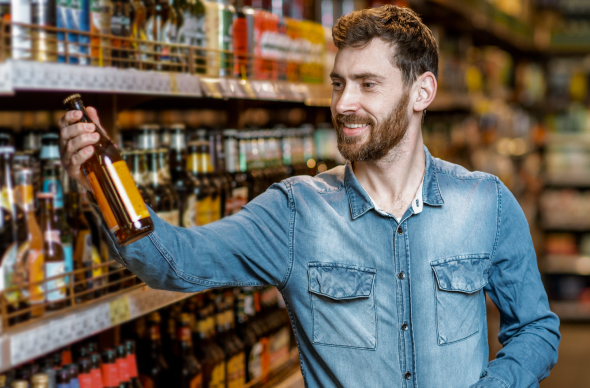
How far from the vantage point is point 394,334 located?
1.38 metres

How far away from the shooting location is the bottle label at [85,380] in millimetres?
1463

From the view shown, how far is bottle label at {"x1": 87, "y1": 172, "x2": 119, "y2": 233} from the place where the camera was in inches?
44.7

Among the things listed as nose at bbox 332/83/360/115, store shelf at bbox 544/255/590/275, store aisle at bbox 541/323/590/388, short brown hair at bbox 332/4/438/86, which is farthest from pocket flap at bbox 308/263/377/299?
store shelf at bbox 544/255/590/275

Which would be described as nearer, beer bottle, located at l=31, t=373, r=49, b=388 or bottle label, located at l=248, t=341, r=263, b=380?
beer bottle, located at l=31, t=373, r=49, b=388

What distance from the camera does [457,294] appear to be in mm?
1434

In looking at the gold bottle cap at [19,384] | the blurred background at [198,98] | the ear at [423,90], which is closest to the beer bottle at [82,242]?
the blurred background at [198,98]

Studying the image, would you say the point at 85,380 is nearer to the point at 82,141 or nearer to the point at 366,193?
the point at 82,141

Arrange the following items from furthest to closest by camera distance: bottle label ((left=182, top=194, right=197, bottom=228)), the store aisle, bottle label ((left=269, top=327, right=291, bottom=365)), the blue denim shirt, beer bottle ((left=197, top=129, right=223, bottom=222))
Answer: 1. the store aisle
2. bottle label ((left=269, top=327, right=291, bottom=365))
3. beer bottle ((left=197, top=129, right=223, bottom=222))
4. bottle label ((left=182, top=194, right=197, bottom=228))
5. the blue denim shirt

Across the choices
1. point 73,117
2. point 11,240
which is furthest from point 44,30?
point 11,240

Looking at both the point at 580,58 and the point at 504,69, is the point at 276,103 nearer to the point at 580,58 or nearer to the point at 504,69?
the point at 504,69

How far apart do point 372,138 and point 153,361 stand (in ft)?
3.33

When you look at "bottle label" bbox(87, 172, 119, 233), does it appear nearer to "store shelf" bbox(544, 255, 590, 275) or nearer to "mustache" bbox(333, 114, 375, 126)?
"mustache" bbox(333, 114, 375, 126)

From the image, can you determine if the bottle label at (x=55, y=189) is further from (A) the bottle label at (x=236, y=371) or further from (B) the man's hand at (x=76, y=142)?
(A) the bottle label at (x=236, y=371)

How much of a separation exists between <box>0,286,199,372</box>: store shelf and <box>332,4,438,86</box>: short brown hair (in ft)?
2.64
